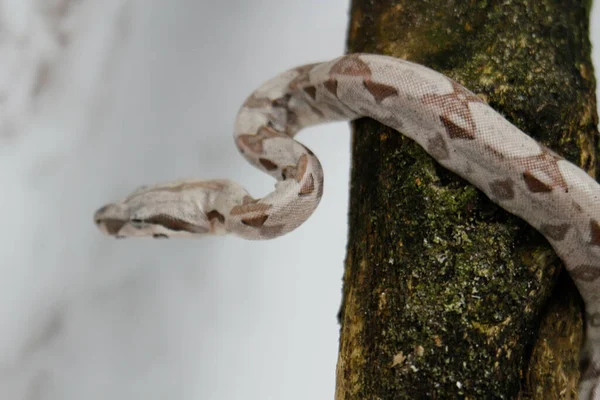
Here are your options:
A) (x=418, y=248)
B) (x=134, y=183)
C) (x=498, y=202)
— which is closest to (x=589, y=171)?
(x=498, y=202)

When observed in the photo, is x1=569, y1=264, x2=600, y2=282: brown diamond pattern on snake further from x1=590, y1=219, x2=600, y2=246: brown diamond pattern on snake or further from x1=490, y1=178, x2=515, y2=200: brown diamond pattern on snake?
x1=490, y1=178, x2=515, y2=200: brown diamond pattern on snake

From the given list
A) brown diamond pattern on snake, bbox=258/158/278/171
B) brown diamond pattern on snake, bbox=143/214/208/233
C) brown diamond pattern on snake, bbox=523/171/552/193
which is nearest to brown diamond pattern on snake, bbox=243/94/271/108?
brown diamond pattern on snake, bbox=258/158/278/171

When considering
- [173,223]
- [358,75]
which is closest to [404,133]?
[358,75]

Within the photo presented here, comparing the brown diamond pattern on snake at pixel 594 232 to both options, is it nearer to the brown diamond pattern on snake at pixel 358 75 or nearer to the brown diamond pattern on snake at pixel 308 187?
the brown diamond pattern on snake at pixel 358 75

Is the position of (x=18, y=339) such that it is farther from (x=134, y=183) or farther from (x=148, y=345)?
(x=134, y=183)

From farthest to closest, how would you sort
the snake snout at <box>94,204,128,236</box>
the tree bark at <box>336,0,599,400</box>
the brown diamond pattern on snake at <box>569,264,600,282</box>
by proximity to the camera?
the snake snout at <box>94,204,128,236</box>
the brown diamond pattern on snake at <box>569,264,600,282</box>
the tree bark at <box>336,0,599,400</box>

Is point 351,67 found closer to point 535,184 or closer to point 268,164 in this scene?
point 268,164
